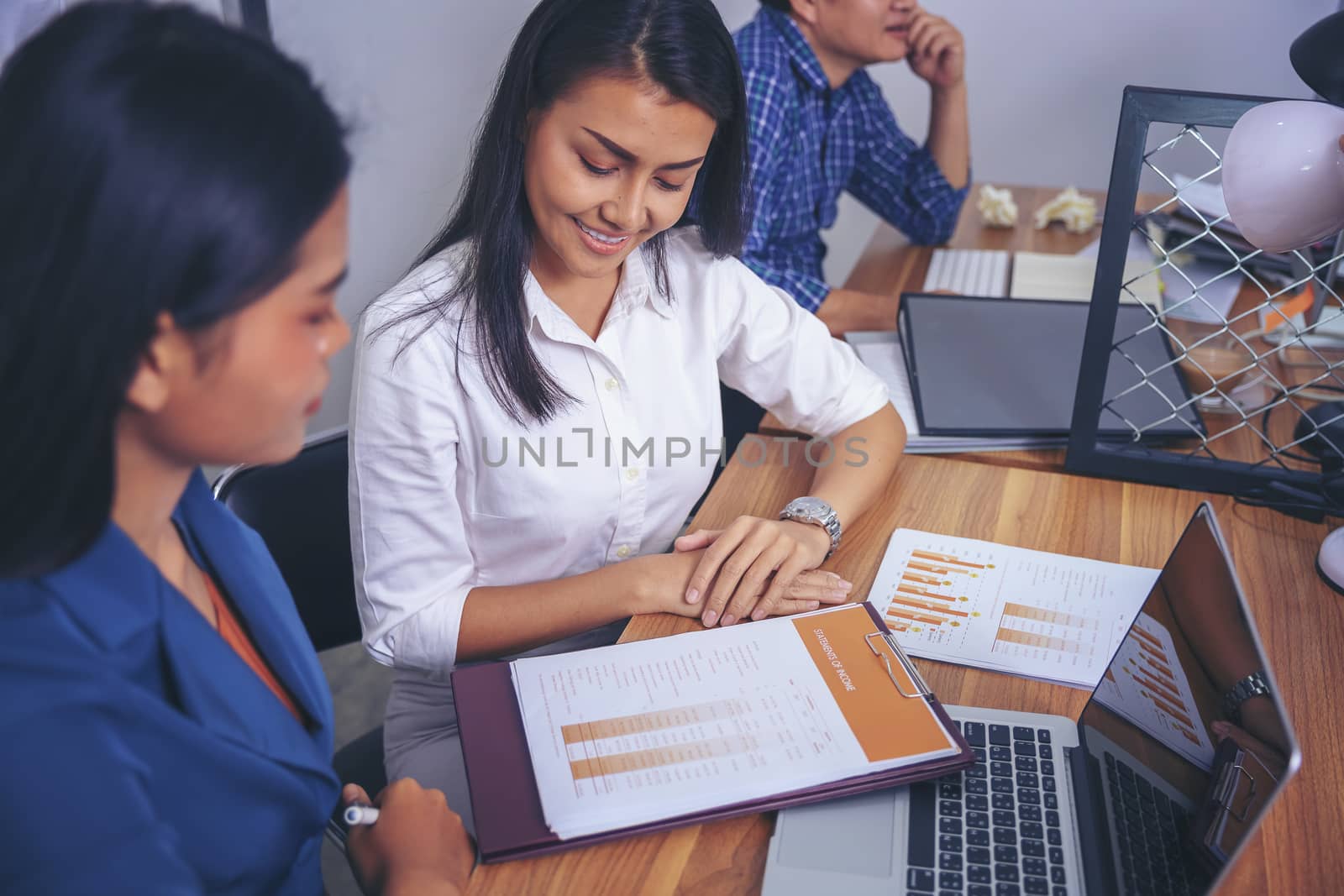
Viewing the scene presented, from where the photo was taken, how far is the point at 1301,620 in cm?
98

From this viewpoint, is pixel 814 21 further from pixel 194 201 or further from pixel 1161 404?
pixel 194 201

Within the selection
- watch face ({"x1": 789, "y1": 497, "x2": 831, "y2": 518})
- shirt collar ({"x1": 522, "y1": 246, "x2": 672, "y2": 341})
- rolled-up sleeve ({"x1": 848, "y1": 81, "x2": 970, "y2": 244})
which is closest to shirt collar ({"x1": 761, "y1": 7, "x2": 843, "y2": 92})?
rolled-up sleeve ({"x1": 848, "y1": 81, "x2": 970, "y2": 244})

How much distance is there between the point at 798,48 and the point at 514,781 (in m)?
1.63

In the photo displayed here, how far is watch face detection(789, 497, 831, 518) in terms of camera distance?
3.60 feet

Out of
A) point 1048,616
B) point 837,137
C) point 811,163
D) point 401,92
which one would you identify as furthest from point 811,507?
point 401,92

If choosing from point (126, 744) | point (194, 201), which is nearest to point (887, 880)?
point (126, 744)

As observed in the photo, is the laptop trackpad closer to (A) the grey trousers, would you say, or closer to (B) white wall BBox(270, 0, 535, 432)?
(A) the grey trousers

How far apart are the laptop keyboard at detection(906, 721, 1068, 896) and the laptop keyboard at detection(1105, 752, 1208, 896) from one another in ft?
0.17

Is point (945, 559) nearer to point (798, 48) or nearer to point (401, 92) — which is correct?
point (798, 48)

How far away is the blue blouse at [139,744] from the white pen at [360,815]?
0.02m

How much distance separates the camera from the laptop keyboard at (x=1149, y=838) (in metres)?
0.62

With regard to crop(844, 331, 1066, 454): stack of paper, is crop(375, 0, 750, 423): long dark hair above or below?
above

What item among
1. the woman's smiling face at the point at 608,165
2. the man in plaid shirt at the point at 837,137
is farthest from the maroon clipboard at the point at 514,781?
the man in plaid shirt at the point at 837,137

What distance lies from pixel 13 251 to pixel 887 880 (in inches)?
25.4
